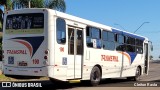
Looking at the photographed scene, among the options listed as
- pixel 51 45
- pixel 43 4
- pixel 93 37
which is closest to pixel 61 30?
pixel 51 45

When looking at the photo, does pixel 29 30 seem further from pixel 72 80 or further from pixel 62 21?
pixel 72 80

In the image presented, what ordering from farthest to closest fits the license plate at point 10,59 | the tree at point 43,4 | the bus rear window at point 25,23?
1. the tree at point 43,4
2. the license plate at point 10,59
3. the bus rear window at point 25,23

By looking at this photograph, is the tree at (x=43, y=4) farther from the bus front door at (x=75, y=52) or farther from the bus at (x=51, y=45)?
the bus front door at (x=75, y=52)

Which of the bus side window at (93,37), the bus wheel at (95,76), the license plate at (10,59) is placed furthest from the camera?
the bus wheel at (95,76)

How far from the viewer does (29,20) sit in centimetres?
1488

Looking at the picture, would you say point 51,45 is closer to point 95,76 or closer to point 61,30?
point 61,30

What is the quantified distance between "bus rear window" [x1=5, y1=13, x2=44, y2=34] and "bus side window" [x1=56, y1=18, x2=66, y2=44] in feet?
2.16

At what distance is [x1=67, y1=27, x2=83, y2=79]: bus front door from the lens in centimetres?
1545

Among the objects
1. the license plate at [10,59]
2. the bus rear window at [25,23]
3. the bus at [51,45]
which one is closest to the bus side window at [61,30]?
the bus at [51,45]

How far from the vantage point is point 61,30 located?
49.0ft

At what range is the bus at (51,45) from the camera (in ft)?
47.2

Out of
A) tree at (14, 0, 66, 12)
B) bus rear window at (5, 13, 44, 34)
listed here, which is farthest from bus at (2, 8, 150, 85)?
tree at (14, 0, 66, 12)

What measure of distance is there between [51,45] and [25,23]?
1.55 metres

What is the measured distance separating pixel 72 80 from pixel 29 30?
2.78 m
